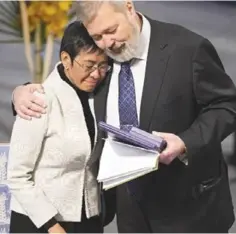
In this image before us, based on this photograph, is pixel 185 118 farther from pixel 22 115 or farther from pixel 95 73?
pixel 22 115

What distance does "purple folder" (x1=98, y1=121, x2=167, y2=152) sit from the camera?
118 centimetres

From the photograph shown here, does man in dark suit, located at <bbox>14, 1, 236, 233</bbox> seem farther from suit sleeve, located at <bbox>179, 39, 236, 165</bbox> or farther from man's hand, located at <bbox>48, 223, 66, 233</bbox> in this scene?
man's hand, located at <bbox>48, 223, 66, 233</bbox>

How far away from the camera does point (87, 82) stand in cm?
130

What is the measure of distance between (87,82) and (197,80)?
0.28 metres

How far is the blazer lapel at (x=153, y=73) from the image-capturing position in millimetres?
1257

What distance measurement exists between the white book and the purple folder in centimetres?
2

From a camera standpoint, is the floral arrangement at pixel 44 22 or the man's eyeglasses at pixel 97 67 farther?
the floral arrangement at pixel 44 22

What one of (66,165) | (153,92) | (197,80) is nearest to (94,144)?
(66,165)

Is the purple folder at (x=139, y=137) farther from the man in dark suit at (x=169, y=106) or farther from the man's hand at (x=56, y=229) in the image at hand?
the man's hand at (x=56, y=229)

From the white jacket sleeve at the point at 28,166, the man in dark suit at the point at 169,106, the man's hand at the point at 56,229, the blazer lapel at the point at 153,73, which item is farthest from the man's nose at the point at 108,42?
the man's hand at the point at 56,229

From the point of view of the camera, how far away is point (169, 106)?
1.26m

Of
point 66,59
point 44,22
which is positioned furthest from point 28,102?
point 44,22

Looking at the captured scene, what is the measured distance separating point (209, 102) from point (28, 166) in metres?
0.48

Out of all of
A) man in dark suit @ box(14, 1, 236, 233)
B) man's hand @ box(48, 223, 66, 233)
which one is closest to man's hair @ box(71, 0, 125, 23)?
man in dark suit @ box(14, 1, 236, 233)
